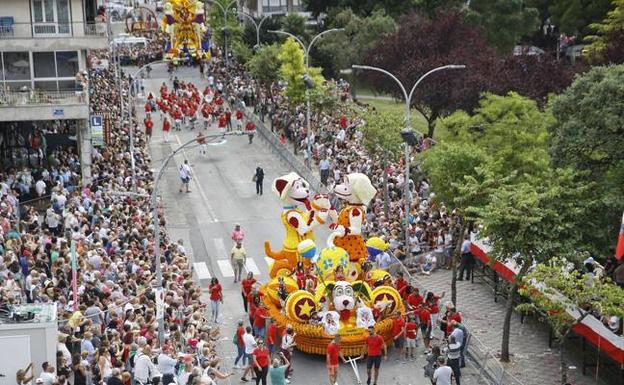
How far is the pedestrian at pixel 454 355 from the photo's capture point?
29.2 meters

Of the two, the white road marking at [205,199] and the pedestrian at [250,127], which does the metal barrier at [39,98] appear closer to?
the white road marking at [205,199]

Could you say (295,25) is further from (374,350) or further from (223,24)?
(374,350)

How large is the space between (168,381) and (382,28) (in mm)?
55087

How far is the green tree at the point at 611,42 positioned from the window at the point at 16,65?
24.6m

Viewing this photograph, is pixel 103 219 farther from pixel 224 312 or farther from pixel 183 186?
pixel 183 186

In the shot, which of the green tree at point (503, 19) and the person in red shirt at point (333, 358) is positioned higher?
the green tree at point (503, 19)

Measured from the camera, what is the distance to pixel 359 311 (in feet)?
102

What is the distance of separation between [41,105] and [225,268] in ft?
39.2

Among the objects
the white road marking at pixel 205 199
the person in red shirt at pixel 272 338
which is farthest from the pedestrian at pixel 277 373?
the white road marking at pixel 205 199

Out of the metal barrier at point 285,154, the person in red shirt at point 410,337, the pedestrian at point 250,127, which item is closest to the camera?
the person in red shirt at point 410,337

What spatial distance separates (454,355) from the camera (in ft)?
95.9

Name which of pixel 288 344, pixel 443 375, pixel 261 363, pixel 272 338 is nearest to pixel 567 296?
pixel 443 375

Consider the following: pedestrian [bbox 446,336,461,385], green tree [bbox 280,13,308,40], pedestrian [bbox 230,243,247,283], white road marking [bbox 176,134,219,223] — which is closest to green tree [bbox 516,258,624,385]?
pedestrian [bbox 446,336,461,385]

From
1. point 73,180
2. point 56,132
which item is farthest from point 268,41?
point 73,180
